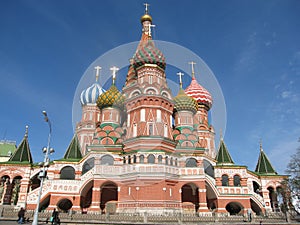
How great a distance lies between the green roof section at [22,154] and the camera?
3119cm

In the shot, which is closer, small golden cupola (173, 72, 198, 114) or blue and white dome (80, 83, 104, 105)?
small golden cupola (173, 72, 198, 114)

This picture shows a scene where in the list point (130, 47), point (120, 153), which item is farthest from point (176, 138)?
point (130, 47)

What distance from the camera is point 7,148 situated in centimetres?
5553

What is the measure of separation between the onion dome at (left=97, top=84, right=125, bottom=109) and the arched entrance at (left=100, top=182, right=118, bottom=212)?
11.4 m

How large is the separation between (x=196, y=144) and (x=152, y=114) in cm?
773

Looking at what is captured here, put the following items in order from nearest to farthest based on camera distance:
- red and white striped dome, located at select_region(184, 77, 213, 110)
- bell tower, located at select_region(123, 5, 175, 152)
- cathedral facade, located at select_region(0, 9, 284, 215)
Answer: cathedral facade, located at select_region(0, 9, 284, 215) < bell tower, located at select_region(123, 5, 175, 152) < red and white striped dome, located at select_region(184, 77, 213, 110)

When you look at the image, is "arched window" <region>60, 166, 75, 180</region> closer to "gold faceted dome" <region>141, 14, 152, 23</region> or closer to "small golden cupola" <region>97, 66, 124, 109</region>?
"small golden cupola" <region>97, 66, 124, 109</region>

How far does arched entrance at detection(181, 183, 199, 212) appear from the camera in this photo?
2956 cm

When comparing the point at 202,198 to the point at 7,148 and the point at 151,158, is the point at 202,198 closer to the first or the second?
the point at 151,158

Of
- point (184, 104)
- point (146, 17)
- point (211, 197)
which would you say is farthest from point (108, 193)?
point (146, 17)

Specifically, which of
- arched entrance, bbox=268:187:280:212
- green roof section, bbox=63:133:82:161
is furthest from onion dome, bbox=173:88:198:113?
arched entrance, bbox=268:187:280:212

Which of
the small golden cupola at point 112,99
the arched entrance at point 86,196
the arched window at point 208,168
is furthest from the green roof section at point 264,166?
the arched entrance at point 86,196

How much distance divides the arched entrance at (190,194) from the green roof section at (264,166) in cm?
1100

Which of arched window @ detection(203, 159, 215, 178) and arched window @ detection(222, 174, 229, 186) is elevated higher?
arched window @ detection(203, 159, 215, 178)
